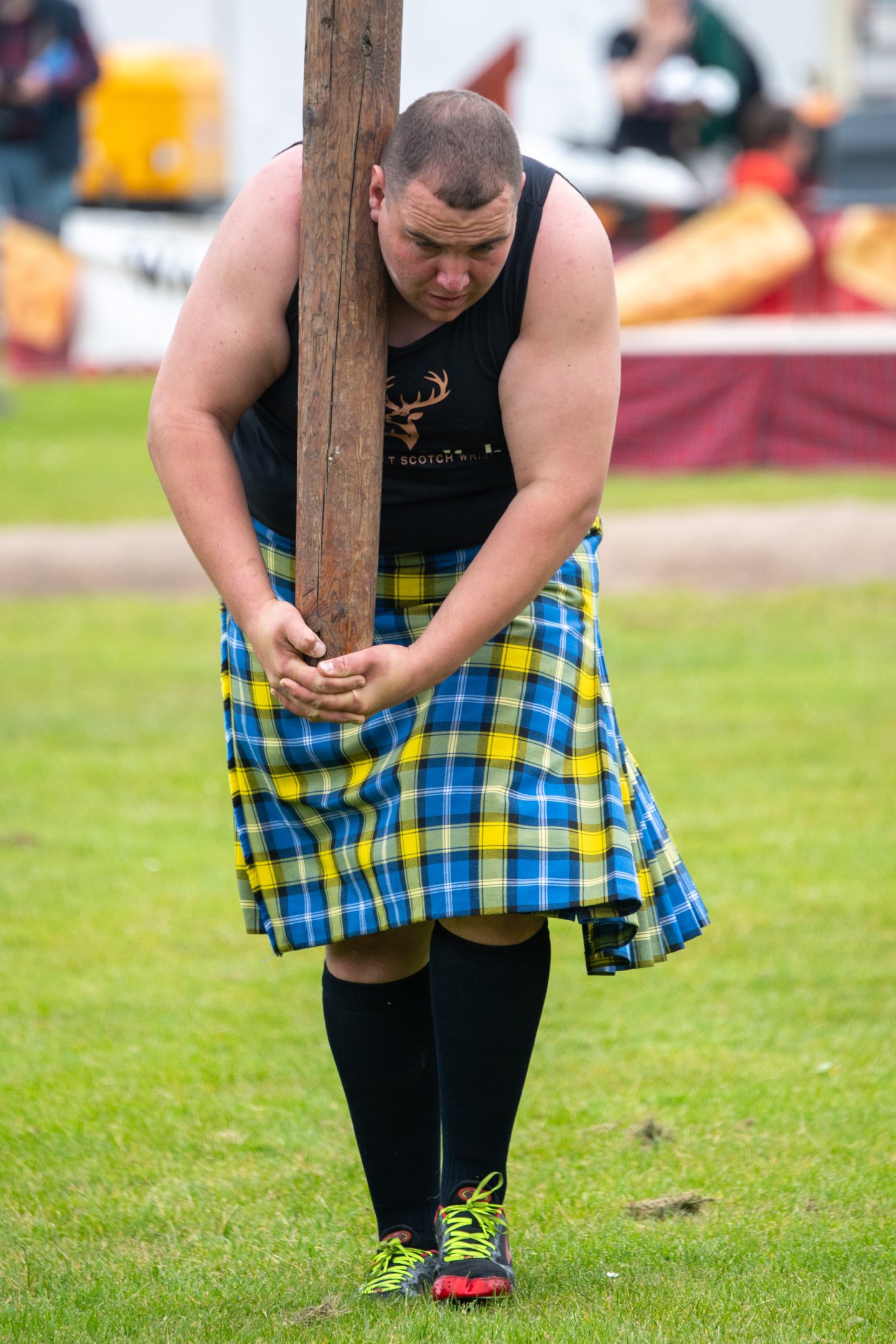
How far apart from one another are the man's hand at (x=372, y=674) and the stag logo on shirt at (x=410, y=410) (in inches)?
10.2

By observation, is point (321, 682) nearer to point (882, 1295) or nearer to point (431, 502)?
point (431, 502)

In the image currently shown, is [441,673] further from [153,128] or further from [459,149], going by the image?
[153,128]

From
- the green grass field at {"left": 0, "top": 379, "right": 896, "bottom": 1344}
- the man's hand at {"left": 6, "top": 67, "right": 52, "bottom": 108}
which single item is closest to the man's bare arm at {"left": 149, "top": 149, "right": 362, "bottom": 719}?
the green grass field at {"left": 0, "top": 379, "right": 896, "bottom": 1344}

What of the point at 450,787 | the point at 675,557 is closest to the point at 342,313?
the point at 450,787

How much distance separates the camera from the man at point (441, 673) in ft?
7.02

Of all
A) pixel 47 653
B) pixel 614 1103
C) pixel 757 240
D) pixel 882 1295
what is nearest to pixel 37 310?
pixel 757 240

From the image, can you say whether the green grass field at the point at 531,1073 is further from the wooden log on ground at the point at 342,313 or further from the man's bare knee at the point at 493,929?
the wooden log on ground at the point at 342,313

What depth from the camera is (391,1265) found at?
2404mm

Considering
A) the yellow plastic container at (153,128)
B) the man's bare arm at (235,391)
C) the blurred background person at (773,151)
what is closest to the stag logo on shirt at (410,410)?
the man's bare arm at (235,391)

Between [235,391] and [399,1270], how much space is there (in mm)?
1107

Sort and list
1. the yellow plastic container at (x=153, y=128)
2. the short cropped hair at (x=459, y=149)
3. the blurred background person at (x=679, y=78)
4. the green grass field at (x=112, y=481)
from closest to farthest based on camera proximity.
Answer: the short cropped hair at (x=459, y=149) < the green grass field at (x=112, y=481) < the blurred background person at (x=679, y=78) < the yellow plastic container at (x=153, y=128)

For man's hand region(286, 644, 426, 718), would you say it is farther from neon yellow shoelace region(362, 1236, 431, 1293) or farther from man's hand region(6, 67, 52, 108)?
man's hand region(6, 67, 52, 108)

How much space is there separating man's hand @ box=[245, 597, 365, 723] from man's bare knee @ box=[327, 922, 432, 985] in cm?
35

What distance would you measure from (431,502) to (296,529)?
167 mm
